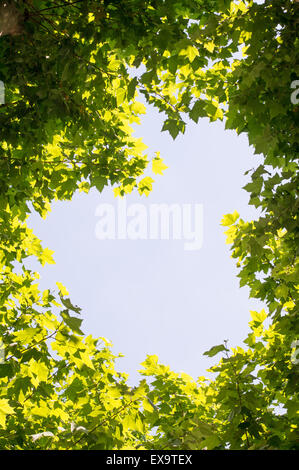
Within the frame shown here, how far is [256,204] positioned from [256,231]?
520 mm

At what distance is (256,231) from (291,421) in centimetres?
181

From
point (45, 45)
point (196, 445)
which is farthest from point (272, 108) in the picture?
point (196, 445)

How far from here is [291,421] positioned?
326 cm

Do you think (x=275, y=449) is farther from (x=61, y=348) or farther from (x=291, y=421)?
(x=61, y=348)

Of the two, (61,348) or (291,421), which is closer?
(61,348)

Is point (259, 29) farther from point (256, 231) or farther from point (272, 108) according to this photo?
point (256, 231)

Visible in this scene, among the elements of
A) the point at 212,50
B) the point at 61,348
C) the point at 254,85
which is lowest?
the point at 61,348

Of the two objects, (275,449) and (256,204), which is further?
(256,204)

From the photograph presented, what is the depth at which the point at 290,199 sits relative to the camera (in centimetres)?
286
